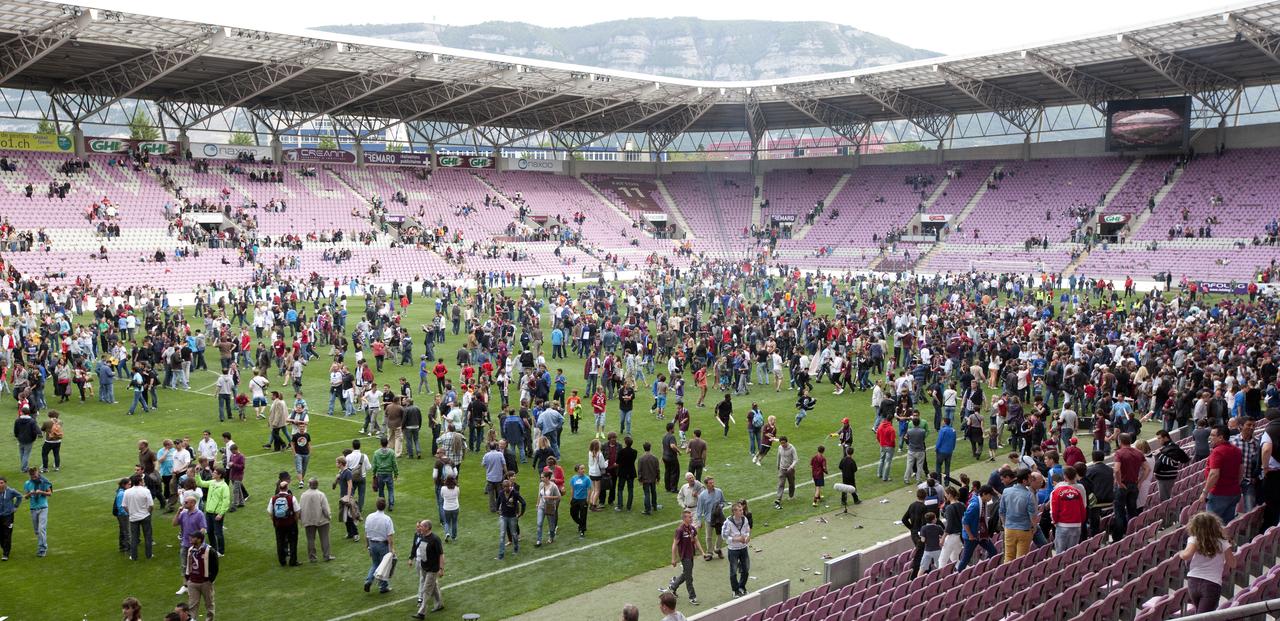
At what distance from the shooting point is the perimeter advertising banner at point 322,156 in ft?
198

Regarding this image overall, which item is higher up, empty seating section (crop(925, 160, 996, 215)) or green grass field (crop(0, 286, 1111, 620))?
empty seating section (crop(925, 160, 996, 215))

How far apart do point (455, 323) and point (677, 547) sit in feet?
77.4

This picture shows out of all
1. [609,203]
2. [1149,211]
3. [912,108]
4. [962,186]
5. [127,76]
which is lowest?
[1149,211]

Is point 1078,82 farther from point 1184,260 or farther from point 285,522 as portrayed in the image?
point 285,522

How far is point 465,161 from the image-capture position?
68.5m

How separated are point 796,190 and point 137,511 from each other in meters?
65.6

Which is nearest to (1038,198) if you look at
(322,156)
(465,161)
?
(465,161)

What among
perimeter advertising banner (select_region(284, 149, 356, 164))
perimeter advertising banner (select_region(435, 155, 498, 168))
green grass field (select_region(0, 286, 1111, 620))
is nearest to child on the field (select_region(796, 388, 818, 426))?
green grass field (select_region(0, 286, 1111, 620))

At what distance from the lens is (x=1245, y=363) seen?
20.3m

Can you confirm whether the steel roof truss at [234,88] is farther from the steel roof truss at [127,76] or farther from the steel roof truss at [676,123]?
the steel roof truss at [676,123]

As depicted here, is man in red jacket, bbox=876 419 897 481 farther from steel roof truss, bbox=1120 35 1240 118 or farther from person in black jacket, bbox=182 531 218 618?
steel roof truss, bbox=1120 35 1240 118

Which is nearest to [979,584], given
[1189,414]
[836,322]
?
[1189,414]

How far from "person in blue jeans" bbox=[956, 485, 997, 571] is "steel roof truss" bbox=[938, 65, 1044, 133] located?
4539 cm

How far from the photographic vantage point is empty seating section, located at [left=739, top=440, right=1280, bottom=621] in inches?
333
